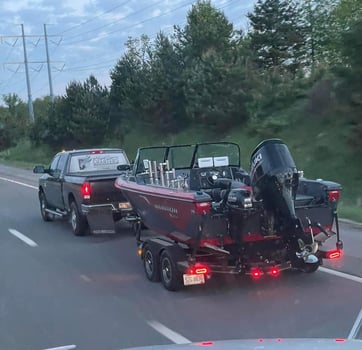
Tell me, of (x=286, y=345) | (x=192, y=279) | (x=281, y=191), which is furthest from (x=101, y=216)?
(x=286, y=345)

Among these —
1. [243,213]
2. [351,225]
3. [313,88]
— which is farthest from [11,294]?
[313,88]

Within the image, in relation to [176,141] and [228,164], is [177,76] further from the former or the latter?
[228,164]

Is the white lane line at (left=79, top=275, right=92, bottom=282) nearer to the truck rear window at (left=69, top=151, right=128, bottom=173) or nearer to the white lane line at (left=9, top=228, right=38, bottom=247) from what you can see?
the white lane line at (left=9, top=228, right=38, bottom=247)

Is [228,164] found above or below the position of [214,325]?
above

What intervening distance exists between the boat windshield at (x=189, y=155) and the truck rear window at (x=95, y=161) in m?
4.19

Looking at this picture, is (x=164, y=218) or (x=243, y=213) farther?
(x=164, y=218)

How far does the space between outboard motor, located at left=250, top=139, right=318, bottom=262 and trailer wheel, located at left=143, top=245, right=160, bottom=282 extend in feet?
6.14

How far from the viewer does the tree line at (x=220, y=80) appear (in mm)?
34156

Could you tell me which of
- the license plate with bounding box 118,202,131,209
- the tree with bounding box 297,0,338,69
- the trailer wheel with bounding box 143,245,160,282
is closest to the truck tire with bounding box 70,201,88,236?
the license plate with bounding box 118,202,131,209

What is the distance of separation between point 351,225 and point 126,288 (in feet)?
18.9

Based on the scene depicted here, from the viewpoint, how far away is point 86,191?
14305mm

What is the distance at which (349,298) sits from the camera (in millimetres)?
8531

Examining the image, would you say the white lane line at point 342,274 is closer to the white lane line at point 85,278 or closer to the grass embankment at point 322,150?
the white lane line at point 85,278

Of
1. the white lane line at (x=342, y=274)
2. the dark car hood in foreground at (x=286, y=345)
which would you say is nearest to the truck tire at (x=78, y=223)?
the white lane line at (x=342, y=274)
